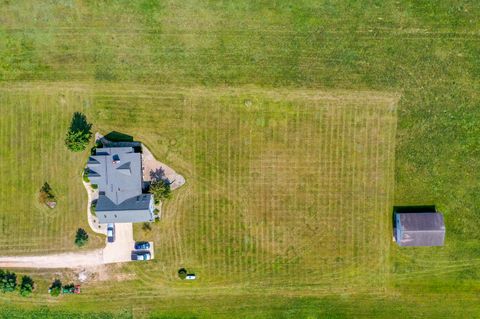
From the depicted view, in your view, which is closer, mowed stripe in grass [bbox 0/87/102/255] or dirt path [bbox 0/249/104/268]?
mowed stripe in grass [bbox 0/87/102/255]

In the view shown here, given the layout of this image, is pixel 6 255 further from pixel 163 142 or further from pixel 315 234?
pixel 315 234

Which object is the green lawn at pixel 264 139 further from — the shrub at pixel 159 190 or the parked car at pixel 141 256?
the shrub at pixel 159 190

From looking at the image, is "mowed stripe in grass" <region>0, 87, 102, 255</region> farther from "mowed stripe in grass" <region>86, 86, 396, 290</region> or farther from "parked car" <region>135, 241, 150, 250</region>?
"mowed stripe in grass" <region>86, 86, 396, 290</region>

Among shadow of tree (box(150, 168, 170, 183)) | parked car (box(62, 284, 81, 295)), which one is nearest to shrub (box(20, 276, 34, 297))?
parked car (box(62, 284, 81, 295))

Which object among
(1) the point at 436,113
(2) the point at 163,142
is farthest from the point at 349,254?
(2) the point at 163,142

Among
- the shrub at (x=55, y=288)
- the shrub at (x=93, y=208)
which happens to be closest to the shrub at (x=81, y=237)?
the shrub at (x=93, y=208)
